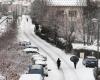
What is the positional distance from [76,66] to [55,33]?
64.9 feet

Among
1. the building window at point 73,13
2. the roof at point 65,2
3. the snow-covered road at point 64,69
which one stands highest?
the roof at point 65,2

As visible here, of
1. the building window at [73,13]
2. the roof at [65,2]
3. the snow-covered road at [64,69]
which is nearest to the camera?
the snow-covered road at [64,69]

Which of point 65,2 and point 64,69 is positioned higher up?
point 65,2

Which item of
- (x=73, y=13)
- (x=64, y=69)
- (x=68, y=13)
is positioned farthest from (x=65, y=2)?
(x=64, y=69)

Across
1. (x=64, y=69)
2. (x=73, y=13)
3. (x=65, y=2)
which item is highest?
(x=65, y=2)

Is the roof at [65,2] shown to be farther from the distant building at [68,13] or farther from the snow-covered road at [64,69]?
the snow-covered road at [64,69]

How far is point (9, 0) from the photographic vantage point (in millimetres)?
166750

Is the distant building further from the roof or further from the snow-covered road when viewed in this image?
the snow-covered road

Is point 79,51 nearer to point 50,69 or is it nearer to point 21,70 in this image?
point 50,69

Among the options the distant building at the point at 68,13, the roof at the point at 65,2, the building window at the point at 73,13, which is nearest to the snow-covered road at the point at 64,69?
the distant building at the point at 68,13

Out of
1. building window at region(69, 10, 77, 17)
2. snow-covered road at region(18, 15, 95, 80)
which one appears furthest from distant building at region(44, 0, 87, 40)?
snow-covered road at region(18, 15, 95, 80)

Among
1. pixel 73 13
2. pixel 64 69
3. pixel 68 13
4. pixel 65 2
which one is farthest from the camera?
pixel 65 2

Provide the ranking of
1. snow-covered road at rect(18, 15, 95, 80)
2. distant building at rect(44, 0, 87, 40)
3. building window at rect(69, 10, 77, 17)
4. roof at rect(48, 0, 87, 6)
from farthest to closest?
roof at rect(48, 0, 87, 6) → building window at rect(69, 10, 77, 17) → distant building at rect(44, 0, 87, 40) → snow-covered road at rect(18, 15, 95, 80)

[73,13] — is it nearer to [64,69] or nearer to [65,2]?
[65,2]
